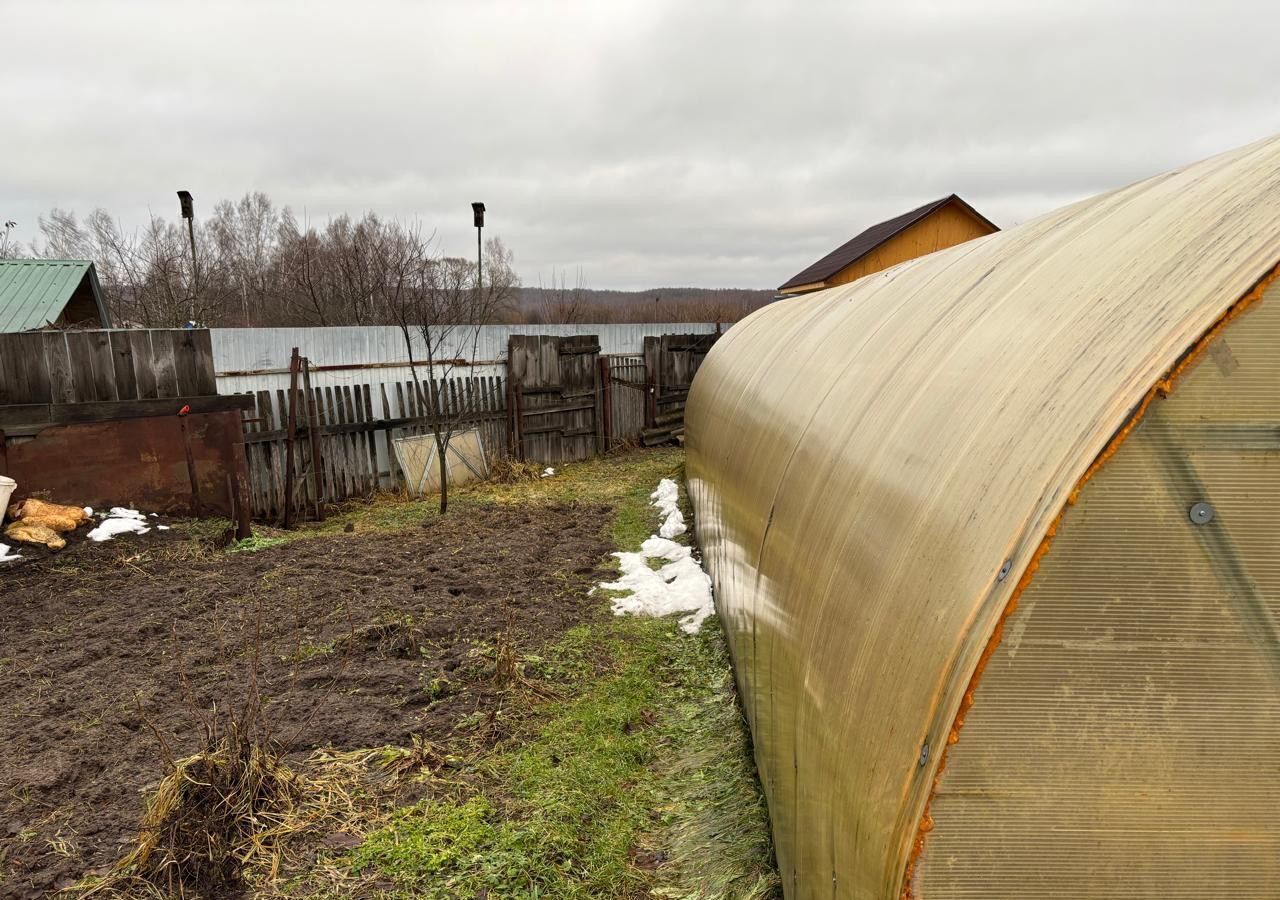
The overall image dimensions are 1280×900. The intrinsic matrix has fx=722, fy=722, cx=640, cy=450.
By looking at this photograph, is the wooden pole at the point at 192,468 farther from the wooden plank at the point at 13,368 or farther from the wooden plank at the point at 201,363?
the wooden plank at the point at 13,368

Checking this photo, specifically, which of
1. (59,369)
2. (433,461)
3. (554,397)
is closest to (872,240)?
(554,397)

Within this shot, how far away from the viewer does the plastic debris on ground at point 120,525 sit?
6.78 metres

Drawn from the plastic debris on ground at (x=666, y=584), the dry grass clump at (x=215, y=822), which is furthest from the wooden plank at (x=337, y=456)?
the dry grass clump at (x=215, y=822)

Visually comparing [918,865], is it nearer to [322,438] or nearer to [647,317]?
[322,438]

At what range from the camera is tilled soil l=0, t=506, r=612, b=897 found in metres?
3.29

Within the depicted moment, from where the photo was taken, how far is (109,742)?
3.70m

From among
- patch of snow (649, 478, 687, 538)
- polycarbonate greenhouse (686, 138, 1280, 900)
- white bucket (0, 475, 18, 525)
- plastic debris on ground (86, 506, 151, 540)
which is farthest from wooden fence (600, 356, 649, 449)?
polycarbonate greenhouse (686, 138, 1280, 900)

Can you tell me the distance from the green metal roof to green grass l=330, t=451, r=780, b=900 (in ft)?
38.0

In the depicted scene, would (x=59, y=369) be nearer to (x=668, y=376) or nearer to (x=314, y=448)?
(x=314, y=448)

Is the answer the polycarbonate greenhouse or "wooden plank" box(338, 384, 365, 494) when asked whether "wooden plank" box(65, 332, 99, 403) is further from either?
the polycarbonate greenhouse

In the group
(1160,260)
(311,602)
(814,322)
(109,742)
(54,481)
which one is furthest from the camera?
(54,481)

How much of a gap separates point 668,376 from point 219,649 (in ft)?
36.4

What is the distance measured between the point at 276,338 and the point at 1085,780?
12757 mm

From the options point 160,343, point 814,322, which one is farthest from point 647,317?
point 814,322
